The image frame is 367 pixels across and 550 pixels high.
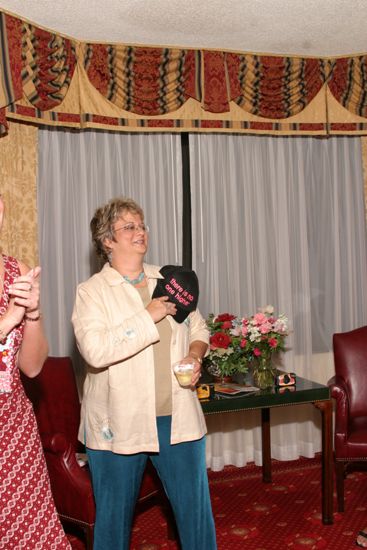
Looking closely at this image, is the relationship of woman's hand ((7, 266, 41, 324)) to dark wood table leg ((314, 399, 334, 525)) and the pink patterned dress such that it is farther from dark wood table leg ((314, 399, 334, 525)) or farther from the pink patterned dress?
dark wood table leg ((314, 399, 334, 525))

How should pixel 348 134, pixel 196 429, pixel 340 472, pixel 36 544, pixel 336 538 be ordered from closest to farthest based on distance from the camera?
pixel 36 544
pixel 196 429
pixel 336 538
pixel 340 472
pixel 348 134

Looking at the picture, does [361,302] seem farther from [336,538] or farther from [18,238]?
[18,238]

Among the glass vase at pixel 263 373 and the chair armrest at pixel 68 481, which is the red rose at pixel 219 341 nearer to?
the glass vase at pixel 263 373

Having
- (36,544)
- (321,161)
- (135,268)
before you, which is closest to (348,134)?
(321,161)

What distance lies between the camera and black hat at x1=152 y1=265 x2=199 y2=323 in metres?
2.72

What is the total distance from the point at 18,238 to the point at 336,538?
98.5 inches

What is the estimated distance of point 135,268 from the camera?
9.20ft

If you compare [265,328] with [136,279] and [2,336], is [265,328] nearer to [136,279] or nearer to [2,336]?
[136,279]

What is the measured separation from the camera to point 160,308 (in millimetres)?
2646

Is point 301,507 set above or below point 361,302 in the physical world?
below

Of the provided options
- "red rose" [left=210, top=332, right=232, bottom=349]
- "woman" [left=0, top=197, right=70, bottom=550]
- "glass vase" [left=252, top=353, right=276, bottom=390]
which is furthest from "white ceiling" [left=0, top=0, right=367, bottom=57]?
"woman" [left=0, top=197, right=70, bottom=550]

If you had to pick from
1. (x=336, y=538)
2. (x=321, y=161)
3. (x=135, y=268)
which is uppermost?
(x=321, y=161)

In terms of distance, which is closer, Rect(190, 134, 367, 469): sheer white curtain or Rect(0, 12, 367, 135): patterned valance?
Rect(0, 12, 367, 135): patterned valance

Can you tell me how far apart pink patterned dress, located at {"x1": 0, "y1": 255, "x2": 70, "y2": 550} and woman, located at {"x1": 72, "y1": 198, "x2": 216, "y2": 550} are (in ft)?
1.83
